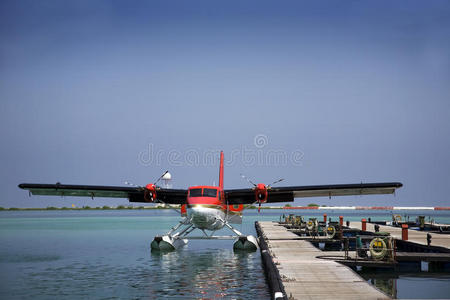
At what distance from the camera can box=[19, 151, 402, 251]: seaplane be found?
25.7 meters

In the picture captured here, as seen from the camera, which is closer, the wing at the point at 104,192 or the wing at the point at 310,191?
the wing at the point at 310,191

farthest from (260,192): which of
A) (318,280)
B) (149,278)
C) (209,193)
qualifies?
(318,280)

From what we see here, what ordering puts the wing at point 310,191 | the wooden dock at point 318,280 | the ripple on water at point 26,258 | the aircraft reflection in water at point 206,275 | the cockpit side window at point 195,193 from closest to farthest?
1. the wooden dock at point 318,280
2. the aircraft reflection in water at point 206,275
3. the cockpit side window at point 195,193
4. the ripple on water at point 26,258
5. the wing at point 310,191

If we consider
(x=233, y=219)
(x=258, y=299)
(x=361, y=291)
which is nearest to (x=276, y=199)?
(x=233, y=219)

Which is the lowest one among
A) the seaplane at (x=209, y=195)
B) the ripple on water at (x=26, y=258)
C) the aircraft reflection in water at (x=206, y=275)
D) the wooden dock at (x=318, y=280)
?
the ripple on water at (x=26, y=258)

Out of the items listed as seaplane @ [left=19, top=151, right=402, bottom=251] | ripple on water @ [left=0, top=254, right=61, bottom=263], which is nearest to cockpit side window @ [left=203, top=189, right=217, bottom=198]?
seaplane @ [left=19, top=151, right=402, bottom=251]

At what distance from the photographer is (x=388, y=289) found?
17297 millimetres

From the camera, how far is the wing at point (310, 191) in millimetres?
27506

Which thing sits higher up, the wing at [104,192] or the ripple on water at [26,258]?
the wing at [104,192]

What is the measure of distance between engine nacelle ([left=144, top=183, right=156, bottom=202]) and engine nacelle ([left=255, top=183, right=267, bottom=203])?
610cm

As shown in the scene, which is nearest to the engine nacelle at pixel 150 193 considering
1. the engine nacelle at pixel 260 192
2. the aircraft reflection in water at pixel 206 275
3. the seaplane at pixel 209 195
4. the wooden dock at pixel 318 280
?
the seaplane at pixel 209 195

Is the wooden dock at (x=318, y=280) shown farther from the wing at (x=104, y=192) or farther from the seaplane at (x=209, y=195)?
the wing at (x=104, y=192)

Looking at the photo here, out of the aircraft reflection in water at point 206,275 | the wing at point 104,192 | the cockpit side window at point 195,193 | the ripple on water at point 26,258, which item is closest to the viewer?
the aircraft reflection in water at point 206,275

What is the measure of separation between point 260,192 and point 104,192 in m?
10.1
